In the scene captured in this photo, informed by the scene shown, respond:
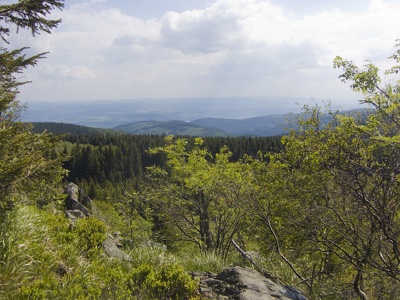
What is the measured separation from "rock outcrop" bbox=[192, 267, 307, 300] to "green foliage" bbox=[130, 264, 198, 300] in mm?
441

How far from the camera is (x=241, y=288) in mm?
5953

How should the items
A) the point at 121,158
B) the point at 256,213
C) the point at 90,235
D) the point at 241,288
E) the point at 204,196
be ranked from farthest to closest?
the point at 121,158
the point at 204,196
the point at 256,213
the point at 90,235
the point at 241,288

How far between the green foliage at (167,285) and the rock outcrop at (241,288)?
0.44m

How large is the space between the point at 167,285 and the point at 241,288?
5.00 ft

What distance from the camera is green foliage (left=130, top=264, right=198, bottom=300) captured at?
551 cm

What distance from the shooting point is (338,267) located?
10805 millimetres

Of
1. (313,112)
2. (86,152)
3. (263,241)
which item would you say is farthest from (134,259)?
(86,152)

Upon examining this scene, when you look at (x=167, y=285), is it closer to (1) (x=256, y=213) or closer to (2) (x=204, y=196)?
(1) (x=256, y=213)

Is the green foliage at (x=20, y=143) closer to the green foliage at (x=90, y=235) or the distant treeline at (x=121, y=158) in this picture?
the green foliage at (x=90, y=235)

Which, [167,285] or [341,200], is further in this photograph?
[341,200]

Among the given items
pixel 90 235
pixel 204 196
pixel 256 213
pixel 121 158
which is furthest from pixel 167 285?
pixel 121 158

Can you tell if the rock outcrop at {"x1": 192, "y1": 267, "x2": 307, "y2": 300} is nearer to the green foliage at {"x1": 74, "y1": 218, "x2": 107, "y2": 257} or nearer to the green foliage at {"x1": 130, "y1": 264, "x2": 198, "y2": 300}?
the green foliage at {"x1": 130, "y1": 264, "x2": 198, "y2": 300}

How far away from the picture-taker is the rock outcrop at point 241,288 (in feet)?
19.0

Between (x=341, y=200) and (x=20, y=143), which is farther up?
(x=20, y=143)
